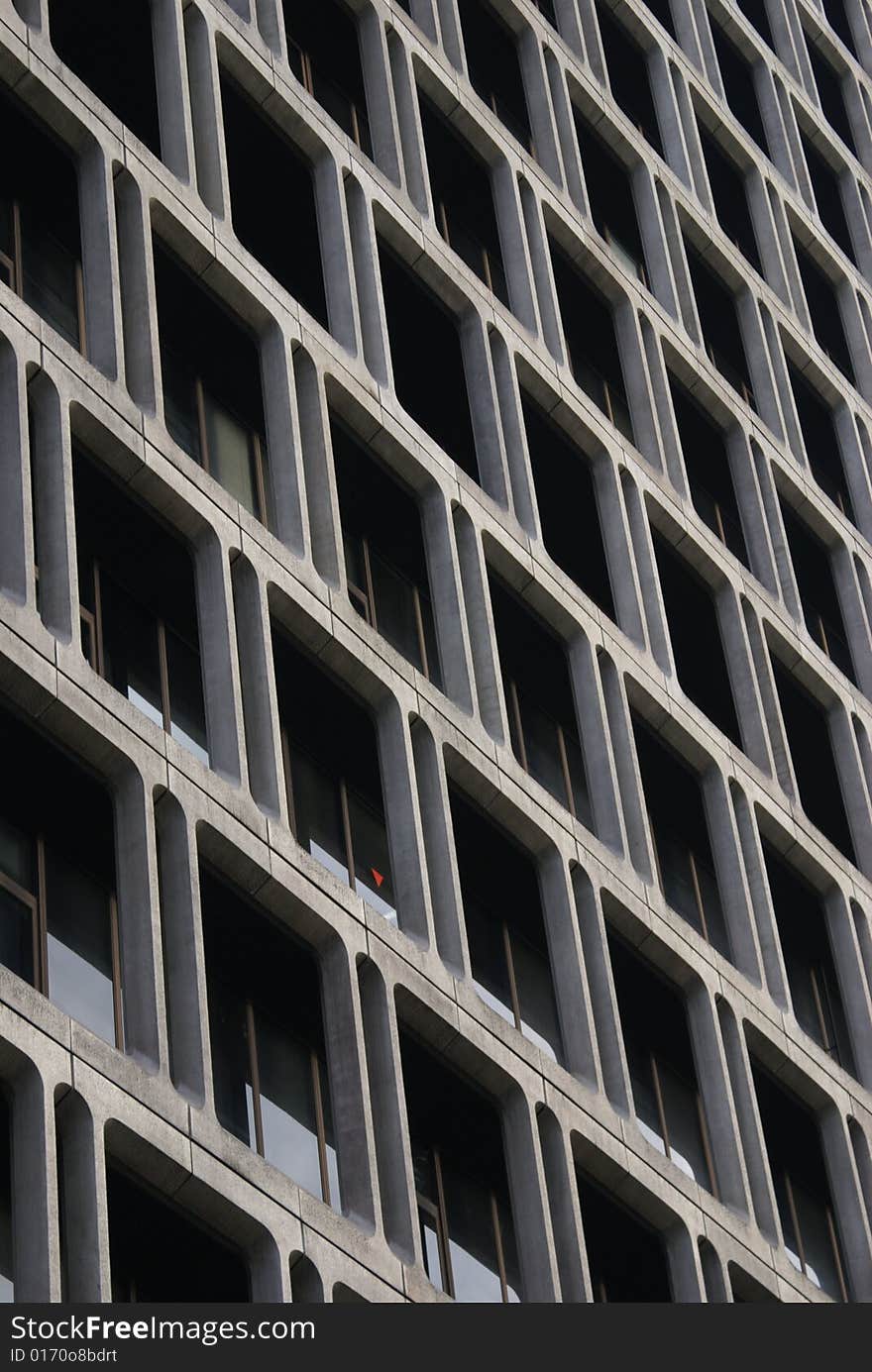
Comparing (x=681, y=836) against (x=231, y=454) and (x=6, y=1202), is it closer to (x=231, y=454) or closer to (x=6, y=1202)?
(x=231, y=454)

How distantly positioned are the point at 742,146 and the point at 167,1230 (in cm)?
2871

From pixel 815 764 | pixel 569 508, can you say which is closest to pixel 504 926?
pixel 569 508

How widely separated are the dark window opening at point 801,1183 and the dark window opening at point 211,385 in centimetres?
1028

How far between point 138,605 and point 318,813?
3.14 meters

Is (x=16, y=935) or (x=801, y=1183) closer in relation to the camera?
(x=16, y=935)

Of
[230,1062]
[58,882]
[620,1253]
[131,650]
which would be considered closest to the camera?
[58,882]

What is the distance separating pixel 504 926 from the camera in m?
35.6

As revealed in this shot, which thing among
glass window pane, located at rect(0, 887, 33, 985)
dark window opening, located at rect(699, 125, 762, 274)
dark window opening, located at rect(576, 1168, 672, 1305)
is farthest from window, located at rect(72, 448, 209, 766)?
dark window opening, located at rect(699, 125, 762, 274)

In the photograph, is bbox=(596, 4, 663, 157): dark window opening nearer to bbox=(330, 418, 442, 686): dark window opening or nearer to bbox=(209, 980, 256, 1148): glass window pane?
bbox=(330, 418, 442, 686): dark window opening

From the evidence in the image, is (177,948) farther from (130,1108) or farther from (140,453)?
(140,453)

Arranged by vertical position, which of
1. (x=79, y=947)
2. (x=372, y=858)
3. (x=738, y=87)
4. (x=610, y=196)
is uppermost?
(x=738, y=87)

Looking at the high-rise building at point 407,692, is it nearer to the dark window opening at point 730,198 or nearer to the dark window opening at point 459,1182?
the dark window opening at point 459,1182

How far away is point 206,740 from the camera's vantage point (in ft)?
103

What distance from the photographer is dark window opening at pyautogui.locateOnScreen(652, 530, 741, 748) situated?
141 feet
